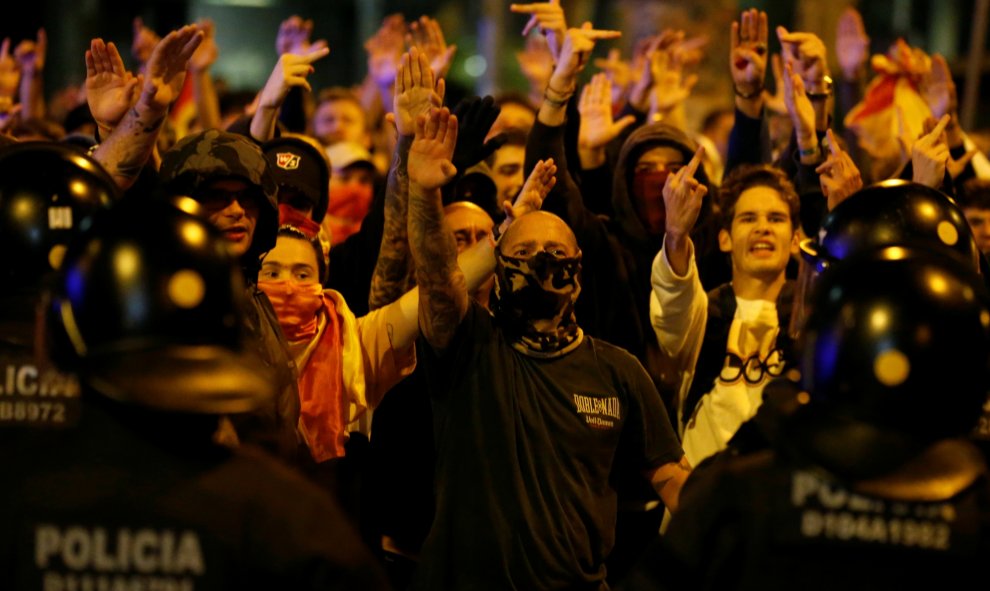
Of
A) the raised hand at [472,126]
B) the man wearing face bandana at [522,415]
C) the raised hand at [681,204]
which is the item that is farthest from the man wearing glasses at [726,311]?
the raised hand at [472,126]

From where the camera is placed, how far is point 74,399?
2834 millimetres

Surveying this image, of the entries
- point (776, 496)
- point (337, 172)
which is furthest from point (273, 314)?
point (337, 172)

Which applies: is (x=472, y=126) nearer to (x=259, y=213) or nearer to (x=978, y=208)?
(x=259, y=213)

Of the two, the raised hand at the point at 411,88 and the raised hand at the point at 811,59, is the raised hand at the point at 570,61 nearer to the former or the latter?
the raised hand at the point at 811,59

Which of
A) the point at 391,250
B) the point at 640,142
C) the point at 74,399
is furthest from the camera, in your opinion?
the point at 640,142

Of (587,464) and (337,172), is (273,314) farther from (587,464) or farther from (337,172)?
(337,172)

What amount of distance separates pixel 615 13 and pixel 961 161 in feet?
37.8

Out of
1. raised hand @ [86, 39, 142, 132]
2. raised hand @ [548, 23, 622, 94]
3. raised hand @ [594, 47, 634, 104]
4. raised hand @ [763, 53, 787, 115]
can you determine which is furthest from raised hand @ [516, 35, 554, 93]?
raised hand @ [86, 39, 142, 132]

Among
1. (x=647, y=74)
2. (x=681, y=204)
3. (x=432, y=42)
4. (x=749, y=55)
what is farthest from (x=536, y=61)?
(x=681, y=204)

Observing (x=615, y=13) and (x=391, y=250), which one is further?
(x=615, y=13)

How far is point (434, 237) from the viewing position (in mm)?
4039

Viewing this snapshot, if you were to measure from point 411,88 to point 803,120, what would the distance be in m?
1.86

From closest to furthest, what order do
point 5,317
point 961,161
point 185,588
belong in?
point 185,588
point 5,317
point 961,161

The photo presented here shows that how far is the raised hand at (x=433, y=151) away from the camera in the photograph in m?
4.04
